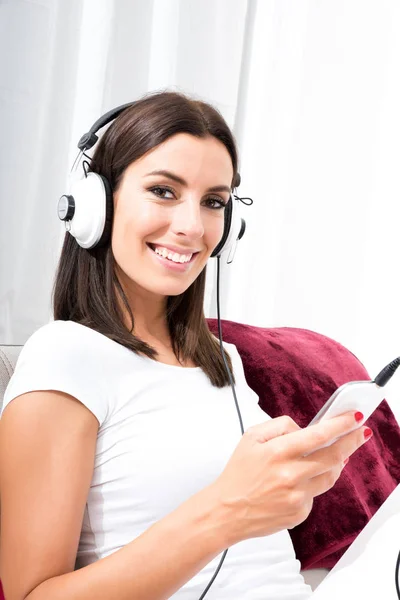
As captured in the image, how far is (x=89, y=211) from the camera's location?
1.08 m

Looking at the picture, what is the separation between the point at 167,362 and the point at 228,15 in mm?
1261

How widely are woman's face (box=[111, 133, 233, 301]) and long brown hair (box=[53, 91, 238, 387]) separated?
20mm

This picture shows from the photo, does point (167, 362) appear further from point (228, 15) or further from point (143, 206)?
point (228, 15)

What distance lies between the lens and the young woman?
0.78 metres

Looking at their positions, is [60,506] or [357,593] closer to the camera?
[357,593]

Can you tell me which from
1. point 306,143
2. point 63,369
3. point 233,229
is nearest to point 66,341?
point 63,369

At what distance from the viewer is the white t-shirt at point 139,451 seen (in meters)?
0.95

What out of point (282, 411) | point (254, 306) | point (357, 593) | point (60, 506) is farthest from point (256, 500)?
point (254, 306)

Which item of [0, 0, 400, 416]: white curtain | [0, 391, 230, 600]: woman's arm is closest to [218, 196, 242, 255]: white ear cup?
[0, 391, 230, 600]: woman's arm

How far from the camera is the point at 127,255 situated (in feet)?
3.65

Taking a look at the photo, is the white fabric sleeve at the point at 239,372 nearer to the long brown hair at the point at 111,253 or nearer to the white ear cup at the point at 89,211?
the long brown hair at the point at 111,253

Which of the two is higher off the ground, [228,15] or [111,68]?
[228,15]

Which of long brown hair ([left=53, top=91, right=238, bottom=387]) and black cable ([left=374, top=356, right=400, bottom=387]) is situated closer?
black cable ([left=374, top=356, right=400, bottom=387])

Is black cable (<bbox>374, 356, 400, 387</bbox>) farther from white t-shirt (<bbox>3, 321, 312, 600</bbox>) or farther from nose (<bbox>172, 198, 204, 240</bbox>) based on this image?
nose (<bbox>172, 198, 204, 240</bbox>)
